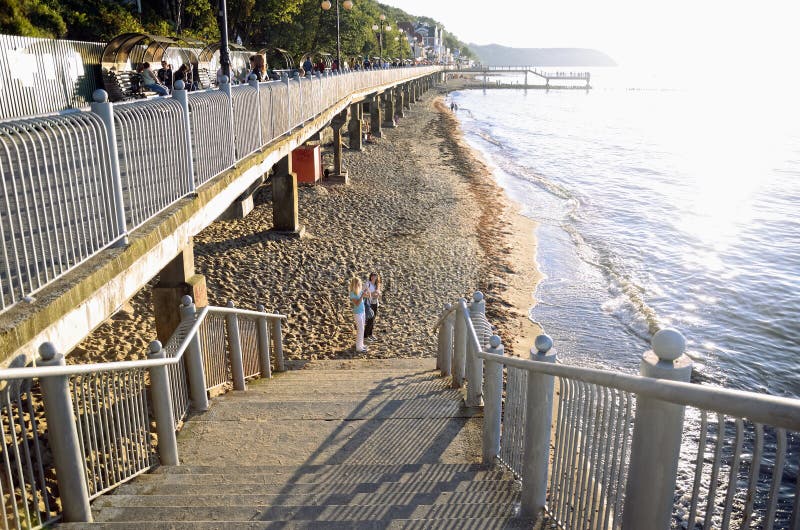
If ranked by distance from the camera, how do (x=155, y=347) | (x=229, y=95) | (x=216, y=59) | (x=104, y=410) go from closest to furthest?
(x=104, y=410) → (x=155, y=347) → (x=229, y=95) → (x=216, y=59)

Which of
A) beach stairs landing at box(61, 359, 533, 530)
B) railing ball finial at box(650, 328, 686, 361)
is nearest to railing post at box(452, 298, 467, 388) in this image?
beach stairs landing at box(61, 359, 533, 530)

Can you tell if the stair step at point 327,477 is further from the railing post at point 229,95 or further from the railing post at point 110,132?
the railing post at point 229,95

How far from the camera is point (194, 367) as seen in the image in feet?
18.1

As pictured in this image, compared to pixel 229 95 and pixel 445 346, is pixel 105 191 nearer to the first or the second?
pixel 229 95

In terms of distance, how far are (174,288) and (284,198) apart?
9195 millimetres

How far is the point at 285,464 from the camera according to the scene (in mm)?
4945

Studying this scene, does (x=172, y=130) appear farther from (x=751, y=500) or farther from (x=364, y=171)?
(x=364, y=171)

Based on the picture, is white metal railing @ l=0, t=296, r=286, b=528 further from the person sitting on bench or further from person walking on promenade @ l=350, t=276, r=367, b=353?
the person sitting on bench

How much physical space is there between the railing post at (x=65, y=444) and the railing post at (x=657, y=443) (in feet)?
9.17

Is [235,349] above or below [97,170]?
below

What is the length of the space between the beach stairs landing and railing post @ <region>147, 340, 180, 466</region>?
0.55ft

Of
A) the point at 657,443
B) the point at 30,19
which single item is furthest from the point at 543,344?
the point at 30,19

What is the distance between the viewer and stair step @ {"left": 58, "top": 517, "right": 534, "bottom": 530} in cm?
332

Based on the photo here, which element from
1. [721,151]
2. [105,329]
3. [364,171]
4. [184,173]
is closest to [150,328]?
[105,329]
